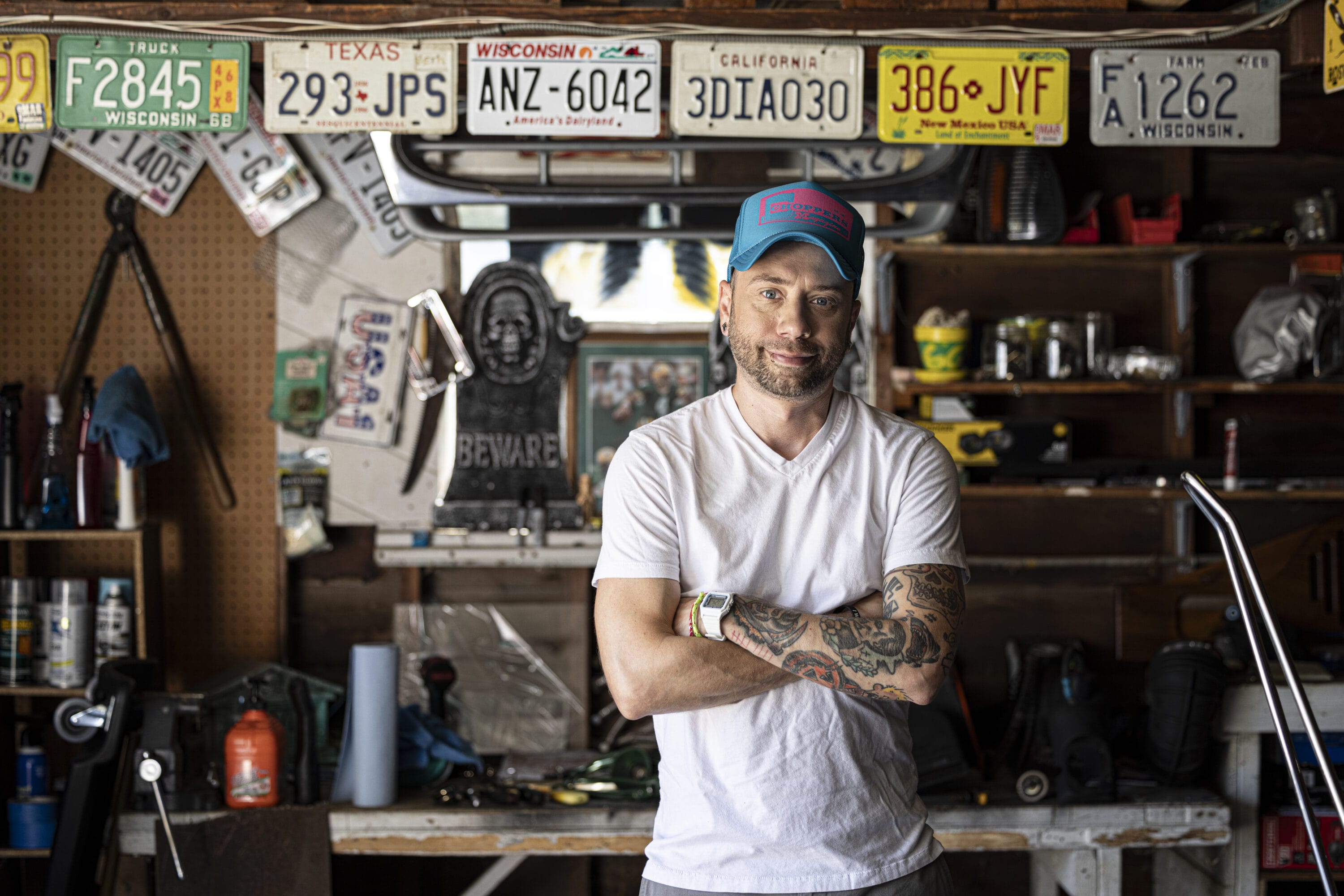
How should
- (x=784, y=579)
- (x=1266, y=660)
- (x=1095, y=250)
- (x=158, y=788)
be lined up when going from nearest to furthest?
1. (x=1266, y=660)
2. (x=784, y=579)
3. (x=158, y=788)
4. (x=1095, y=250)

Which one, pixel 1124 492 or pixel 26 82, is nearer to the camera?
pixel 26 82

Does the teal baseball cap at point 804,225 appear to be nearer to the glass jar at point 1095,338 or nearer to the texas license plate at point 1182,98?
the texas license plate at point 1182,98

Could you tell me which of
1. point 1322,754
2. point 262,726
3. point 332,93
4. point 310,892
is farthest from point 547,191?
point 1322,754

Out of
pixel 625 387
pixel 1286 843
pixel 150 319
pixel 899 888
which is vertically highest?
pixel 150 319

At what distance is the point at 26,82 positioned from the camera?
2783mm

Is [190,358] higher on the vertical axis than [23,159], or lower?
lower

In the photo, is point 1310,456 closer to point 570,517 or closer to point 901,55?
point 901,55

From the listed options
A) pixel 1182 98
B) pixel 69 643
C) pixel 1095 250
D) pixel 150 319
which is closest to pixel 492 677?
pixel 69 643

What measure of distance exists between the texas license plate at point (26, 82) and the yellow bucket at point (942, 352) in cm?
251

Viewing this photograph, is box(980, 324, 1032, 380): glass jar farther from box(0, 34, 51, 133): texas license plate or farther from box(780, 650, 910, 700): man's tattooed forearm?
box(0, 34, 51, 133): texas license plate

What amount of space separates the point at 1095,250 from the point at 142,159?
10.3 feet

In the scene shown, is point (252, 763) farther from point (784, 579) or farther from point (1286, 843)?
point (1286, 843)

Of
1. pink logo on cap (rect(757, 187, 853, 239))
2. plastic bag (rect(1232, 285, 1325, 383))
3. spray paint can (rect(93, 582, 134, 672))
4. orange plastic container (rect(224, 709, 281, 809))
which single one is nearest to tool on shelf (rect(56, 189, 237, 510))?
spray paint can (rect(93, 582, 134, 672))

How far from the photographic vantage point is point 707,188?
10.6 ft
